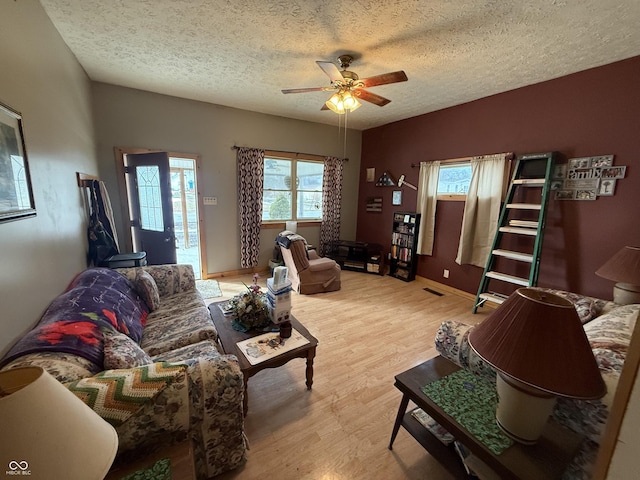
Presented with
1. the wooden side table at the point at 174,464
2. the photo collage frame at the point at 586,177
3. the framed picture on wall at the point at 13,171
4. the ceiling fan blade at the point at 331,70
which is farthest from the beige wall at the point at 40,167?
the photo collage frame at the point at 586,177

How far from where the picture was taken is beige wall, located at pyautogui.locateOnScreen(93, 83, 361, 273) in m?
3.36

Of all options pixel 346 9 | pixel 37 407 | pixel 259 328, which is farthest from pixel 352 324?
pixel 346 9

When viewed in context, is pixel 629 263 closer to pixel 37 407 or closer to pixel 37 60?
pixel 37 407

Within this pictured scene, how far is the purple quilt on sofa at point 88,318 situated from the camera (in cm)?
114

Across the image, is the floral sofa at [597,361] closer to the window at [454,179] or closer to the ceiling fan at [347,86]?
the ceiling fan at [347,86]

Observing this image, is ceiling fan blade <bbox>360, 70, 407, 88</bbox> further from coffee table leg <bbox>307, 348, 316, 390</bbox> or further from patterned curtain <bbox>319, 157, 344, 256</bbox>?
patterned curtain <bbox>319, 157, 344, 256</bbox>

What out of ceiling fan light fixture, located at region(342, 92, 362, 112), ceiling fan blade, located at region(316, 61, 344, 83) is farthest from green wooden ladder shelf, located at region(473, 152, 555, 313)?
ceiling fan blade, located at region(316, 61, 344, 83)

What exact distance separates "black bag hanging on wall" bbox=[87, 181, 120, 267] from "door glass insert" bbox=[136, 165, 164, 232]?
698mm

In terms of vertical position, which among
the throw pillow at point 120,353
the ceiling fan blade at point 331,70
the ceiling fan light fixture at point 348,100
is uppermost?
the ceiling fan blade at point 331,70

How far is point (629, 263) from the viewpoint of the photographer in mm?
2021

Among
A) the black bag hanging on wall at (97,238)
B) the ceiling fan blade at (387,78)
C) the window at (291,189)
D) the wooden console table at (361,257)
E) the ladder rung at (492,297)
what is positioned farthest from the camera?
the wooden console table at (361,257)

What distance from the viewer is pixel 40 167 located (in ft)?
5.37

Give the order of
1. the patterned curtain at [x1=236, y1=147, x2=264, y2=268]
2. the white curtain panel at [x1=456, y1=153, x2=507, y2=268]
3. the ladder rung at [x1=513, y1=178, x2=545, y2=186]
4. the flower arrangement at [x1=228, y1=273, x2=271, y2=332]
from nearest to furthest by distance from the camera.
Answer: the flower arrangement at [x1=228, y1=273, x2=271, y2=332], the ladder rung at [x1=513, y1=178, x2=545, y2=186], the white curtain panel at [x1=456, y1=153, x2=507, y2=268], the patterned curtain at [x1=236, y1=147, x2=264, y2=268]

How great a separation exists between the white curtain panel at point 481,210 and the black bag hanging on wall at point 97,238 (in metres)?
4.40
